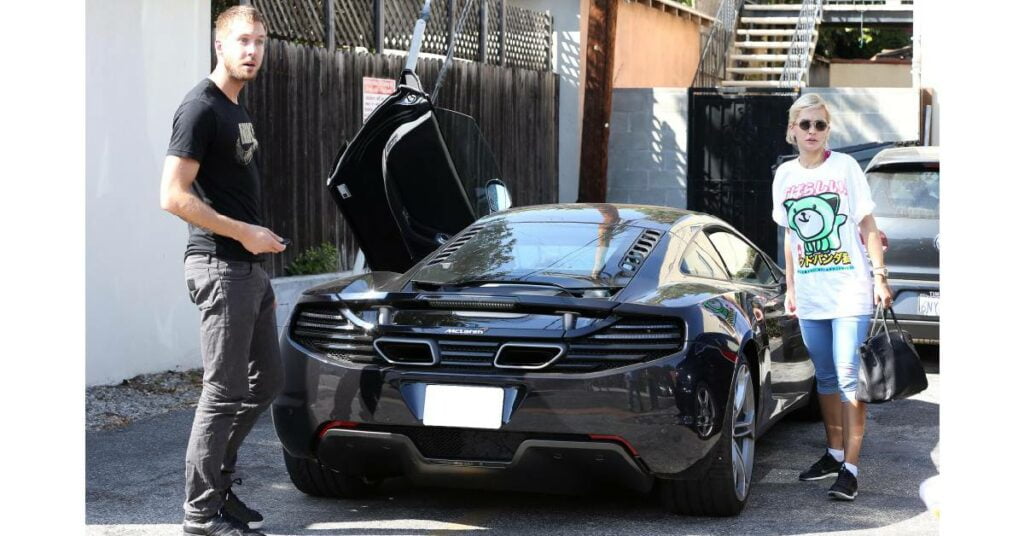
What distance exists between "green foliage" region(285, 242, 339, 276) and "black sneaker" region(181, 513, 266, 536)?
6.10 m

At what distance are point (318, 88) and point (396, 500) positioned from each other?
6258mm

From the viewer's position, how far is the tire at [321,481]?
5922 mm

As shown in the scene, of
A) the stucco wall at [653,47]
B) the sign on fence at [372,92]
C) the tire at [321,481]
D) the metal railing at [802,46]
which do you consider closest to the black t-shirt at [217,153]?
the tire at [321,481]

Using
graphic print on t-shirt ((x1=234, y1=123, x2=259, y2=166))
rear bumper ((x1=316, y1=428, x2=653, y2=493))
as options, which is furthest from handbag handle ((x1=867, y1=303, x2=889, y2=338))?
graphic print on t-shirt ((x1=234, y1=123, x2=259, y2=166))

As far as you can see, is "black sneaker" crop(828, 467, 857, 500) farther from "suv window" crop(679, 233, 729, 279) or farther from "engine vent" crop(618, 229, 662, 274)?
"engine vent" crop(618, 229, 662, 274)

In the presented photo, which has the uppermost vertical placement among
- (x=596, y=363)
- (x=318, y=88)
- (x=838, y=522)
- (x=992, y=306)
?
(x=318, y=88)

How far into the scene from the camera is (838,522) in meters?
5.75

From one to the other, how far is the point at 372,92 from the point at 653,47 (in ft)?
36.0

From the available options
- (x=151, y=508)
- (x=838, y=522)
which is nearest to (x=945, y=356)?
(x=838, y=522)

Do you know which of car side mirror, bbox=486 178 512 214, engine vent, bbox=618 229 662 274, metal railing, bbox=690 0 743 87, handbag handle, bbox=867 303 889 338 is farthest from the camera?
metal railing, bbox=690 0 743 87

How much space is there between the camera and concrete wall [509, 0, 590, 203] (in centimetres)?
1797

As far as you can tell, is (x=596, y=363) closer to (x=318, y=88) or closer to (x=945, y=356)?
(x=945, y=356)

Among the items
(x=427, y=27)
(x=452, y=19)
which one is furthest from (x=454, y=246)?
(x=452, y=19)

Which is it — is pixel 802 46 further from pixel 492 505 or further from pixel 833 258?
pixel 492 505
